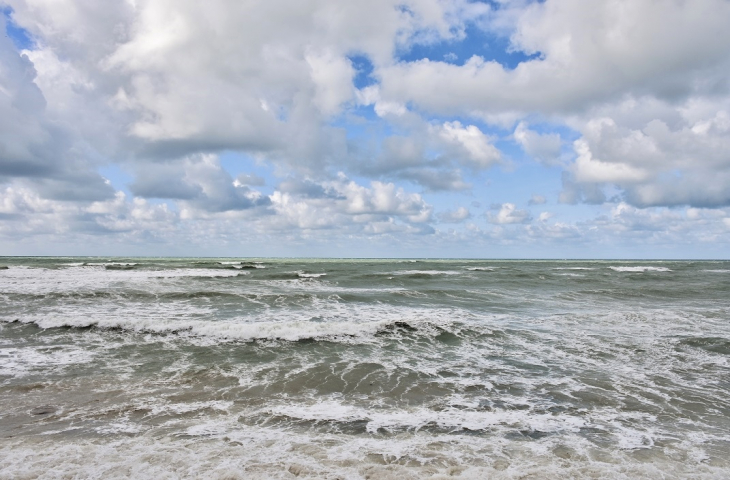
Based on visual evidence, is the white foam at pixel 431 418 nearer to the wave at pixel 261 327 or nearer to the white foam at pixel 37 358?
the wave at pixel 261 327

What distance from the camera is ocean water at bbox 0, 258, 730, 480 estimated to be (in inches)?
197

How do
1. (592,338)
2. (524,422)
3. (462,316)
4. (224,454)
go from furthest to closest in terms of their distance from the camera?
(462,316)
(592,338)
(524,422)
(224,454)

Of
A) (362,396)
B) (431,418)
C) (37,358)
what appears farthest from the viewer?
(37,358)

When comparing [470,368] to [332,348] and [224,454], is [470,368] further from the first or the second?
[224,454]

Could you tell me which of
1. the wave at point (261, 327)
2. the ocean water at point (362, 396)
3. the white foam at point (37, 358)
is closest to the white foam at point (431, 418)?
the ocean water at point (362, 396)

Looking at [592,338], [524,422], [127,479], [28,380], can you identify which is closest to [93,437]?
[127,479]

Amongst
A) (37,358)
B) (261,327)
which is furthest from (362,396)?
(37,358)

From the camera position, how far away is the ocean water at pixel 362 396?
4996mm

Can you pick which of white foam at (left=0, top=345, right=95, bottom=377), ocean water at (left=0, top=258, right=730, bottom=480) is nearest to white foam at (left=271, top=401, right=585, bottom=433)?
ocean water at (left=0, top=258, right=730, bottom=480)

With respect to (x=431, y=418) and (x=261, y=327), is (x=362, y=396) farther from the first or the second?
(x=261, y=327)

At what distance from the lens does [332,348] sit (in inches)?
466

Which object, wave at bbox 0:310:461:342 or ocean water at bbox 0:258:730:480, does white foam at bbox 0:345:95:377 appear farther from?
wave at bbox 0:310:461:342

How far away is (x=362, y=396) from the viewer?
778 cm

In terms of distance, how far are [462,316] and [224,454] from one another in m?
13.1
